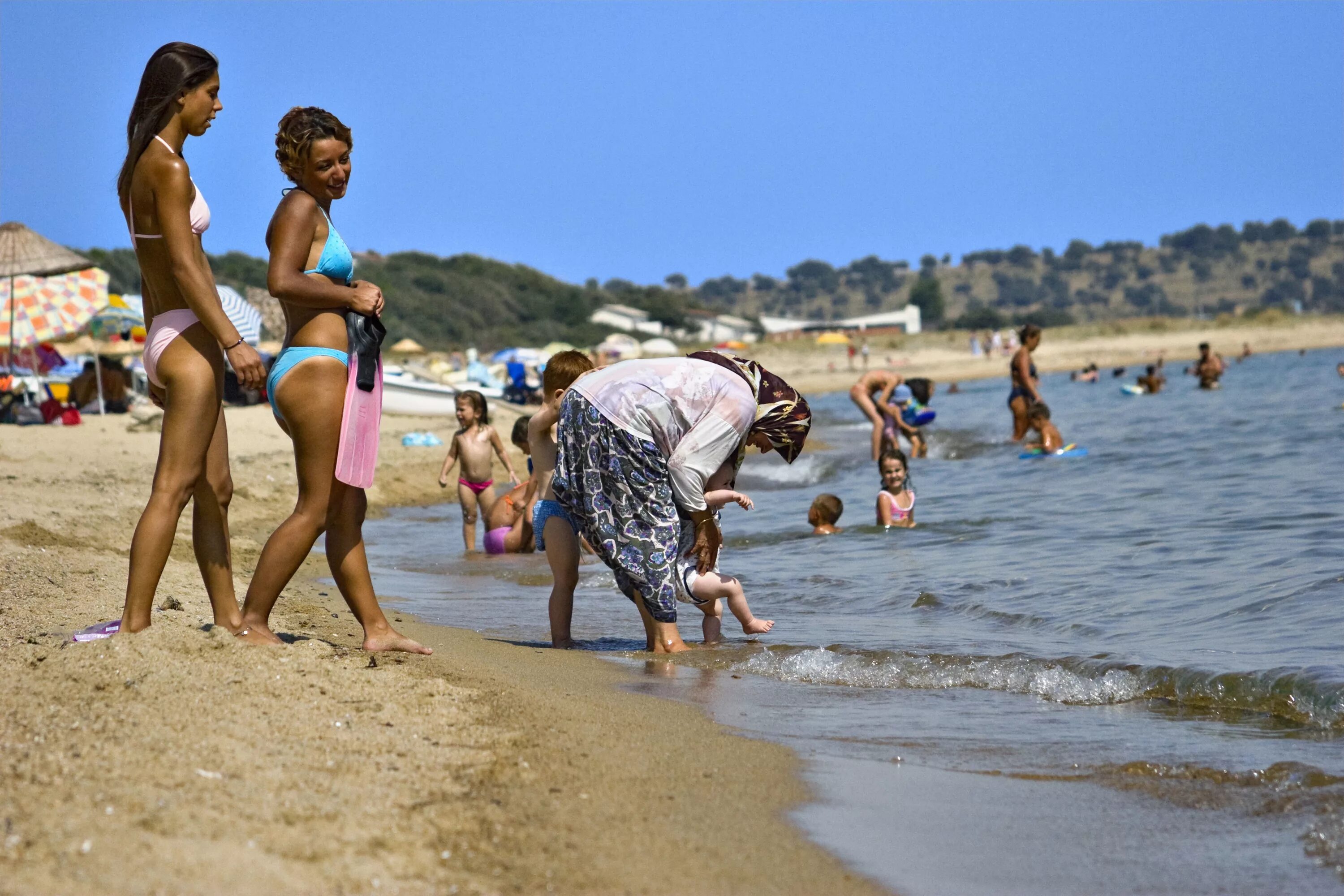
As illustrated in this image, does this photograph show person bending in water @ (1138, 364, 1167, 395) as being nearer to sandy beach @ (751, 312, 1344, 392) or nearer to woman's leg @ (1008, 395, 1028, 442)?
woman's leg @ (1008, 395, 1028, 442)

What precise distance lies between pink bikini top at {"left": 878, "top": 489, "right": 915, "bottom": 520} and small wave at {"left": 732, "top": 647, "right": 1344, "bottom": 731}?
4.43 meters

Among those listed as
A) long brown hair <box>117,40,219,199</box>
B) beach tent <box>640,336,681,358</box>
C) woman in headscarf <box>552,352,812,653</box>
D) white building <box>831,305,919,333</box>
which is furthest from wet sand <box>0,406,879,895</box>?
white building <box>831,305,919,333</box>

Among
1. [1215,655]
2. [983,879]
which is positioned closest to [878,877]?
[983,879]

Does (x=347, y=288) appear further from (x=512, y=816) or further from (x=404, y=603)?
(x=404, y=603)

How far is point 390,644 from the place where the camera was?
4.11 metres

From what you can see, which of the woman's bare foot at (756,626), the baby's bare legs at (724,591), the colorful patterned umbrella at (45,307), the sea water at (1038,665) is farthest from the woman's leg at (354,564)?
the colorful patterned umbrella at (45,307)

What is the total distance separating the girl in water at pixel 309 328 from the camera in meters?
3.75

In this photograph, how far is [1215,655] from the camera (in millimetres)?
4633

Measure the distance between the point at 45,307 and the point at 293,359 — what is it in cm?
1560

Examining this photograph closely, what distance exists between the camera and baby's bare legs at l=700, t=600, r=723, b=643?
516 centimetres

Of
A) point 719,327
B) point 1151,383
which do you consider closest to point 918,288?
point 719,327

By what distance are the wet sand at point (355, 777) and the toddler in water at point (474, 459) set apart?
4948 millimetres

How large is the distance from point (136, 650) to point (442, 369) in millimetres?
31214

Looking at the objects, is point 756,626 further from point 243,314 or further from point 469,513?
point 243,314
